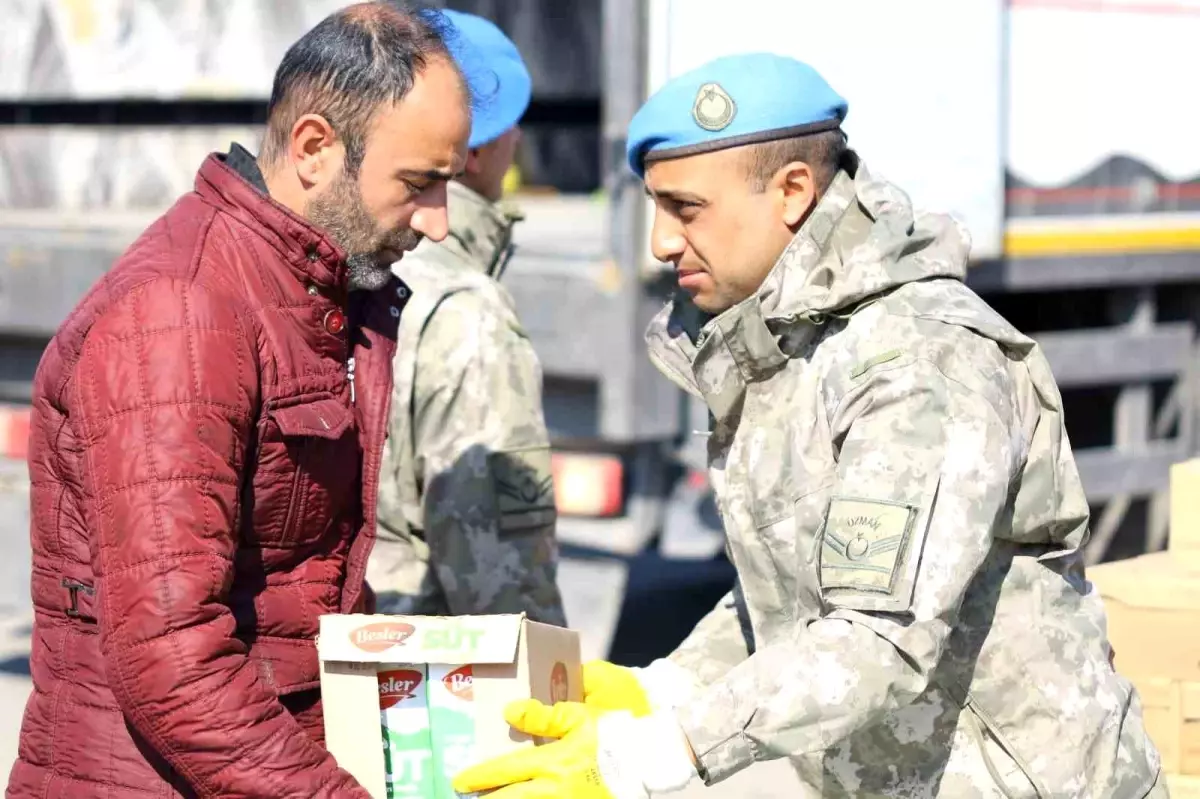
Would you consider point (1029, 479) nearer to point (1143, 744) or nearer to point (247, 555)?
point (1143, 744)

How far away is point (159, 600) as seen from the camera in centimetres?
195

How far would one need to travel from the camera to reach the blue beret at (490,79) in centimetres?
333

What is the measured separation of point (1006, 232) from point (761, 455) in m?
3.46

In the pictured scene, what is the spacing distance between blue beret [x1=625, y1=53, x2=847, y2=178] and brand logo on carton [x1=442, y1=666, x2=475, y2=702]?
0.77 m

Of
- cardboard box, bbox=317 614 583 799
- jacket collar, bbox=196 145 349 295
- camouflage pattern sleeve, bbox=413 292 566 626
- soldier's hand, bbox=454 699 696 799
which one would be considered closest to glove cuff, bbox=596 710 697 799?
soldier's hand, bbox=454 699 696 799

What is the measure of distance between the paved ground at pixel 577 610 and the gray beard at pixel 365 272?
2.69m

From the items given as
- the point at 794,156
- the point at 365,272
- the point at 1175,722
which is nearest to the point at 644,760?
the point at 365,272

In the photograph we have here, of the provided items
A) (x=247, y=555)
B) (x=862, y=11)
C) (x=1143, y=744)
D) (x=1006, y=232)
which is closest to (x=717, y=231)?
(x=247, y=555)

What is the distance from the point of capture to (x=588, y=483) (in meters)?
5.43

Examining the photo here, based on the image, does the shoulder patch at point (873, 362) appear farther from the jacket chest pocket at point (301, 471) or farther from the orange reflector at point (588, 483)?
the orange reflector at point (588, 483)

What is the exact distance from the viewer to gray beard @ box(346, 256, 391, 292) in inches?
91.3

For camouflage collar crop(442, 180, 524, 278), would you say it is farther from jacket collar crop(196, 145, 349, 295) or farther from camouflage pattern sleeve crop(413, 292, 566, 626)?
jacket collar crop(196, 145, 349, 295)

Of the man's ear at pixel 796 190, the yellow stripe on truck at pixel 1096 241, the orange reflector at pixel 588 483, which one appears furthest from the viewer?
the yellow stripe on truck at pixel 1096 241

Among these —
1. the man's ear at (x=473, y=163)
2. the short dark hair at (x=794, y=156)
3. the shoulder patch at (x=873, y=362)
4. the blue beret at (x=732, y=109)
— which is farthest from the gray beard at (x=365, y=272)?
the man's ear at (x=473, y=163)
